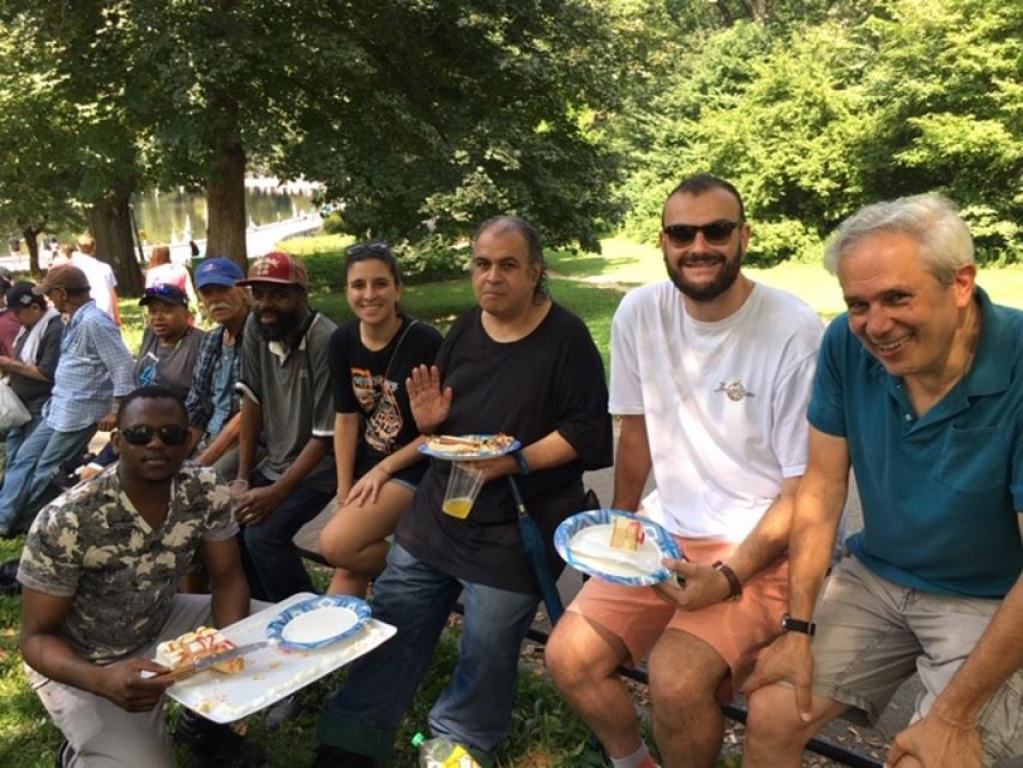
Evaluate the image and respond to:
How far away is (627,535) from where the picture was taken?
2766mm

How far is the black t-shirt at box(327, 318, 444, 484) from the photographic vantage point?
12.0 ft

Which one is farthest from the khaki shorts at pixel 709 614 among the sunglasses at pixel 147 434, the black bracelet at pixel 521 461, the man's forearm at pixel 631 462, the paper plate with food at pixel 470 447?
the sunglasses at pixel 147 434

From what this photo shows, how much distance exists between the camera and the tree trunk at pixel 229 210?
1460cm

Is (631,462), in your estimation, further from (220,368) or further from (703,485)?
(220,368)

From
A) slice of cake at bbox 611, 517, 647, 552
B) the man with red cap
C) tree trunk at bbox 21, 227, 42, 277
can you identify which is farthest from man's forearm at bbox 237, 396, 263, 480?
tree trunk at bbox 21, 227, 42, 277

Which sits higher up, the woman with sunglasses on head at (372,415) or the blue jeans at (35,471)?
the woman with sunglasses on head at (372,415)

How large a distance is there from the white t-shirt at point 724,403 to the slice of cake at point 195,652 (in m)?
1.57

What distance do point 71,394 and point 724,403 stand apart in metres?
4.34

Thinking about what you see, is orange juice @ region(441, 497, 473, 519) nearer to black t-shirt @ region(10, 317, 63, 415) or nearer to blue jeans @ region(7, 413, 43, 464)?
black t-shirt @ region(10, 317, 63, 415)

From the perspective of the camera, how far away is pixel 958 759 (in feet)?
7.09

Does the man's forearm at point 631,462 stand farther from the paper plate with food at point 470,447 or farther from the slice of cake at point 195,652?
the slice of cake at point 195,652

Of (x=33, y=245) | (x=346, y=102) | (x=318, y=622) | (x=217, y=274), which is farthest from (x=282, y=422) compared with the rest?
(x=33, y=245)

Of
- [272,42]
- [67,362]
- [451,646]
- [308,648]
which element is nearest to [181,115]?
[272,42]

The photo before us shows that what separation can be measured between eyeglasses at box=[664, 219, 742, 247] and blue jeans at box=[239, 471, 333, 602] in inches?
82.7
